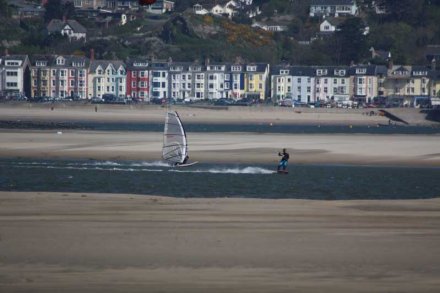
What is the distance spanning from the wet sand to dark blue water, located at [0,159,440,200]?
5.24 meters

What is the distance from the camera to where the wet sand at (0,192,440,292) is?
16203 mm

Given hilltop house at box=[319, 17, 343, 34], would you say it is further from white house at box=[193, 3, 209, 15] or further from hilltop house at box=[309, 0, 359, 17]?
white house at box=[193, 3, 209, 15]

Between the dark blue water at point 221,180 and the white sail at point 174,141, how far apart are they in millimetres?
370

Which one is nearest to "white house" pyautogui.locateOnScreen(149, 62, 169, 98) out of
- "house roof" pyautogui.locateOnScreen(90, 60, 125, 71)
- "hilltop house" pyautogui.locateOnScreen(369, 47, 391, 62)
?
"house roof" pyautogui.locateOnScreen(90, 60, 125, 71)

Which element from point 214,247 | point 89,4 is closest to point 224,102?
point 89,4

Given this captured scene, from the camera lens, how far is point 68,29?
118 metres

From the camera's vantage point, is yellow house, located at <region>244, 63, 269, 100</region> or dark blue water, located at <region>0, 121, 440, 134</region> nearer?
dark blue water, located at <region>0, 121, 440, 134</region>

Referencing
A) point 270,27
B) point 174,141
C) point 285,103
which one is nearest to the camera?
point 174,141

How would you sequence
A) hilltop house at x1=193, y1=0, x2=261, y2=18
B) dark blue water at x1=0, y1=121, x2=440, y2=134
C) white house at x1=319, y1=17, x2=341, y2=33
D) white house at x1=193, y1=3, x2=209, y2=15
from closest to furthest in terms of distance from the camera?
1. dark blue water at x1=0, y1=121, x2=440, y2=134
2. white house at x1=193, y1=3, x2=209, y2=15
3. white house at x1=319, y1=17, x2=341, y2=33
4. hilltop house at x1=193, y1=0, x2=261, y2=18

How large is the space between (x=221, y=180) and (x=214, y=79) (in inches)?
2823

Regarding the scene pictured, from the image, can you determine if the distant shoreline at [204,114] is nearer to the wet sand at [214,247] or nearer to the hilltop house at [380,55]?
the hilltop house at [380,55]

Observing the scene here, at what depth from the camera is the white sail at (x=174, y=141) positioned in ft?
116

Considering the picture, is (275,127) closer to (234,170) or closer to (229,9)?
(234,170)

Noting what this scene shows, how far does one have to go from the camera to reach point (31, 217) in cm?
2169
